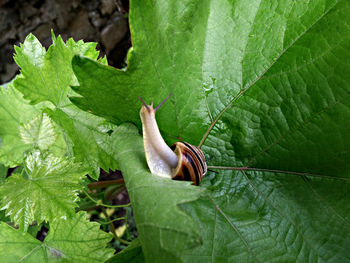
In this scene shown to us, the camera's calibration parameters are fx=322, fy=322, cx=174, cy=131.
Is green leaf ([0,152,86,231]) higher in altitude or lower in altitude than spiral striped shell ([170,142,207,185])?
lower

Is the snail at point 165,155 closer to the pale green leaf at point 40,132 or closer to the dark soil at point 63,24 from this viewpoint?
the pale green leaf at point 40,132

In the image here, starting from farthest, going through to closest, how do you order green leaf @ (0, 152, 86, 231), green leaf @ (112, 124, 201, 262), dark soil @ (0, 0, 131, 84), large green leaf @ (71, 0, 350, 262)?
dark soil @ (0, 0, 131, 84) < green leaf @ (0, 152, 86, 231) < large green leaf @ (71, 0, 350, 262) < green leaf @ (112, 124, 201, 262)

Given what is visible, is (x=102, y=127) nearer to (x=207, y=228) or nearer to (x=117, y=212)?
(x=207, y=228)

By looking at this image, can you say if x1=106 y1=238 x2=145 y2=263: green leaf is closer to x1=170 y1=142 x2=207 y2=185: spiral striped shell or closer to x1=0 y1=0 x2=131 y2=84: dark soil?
x1=170 y1=142 x2=207 y2=185: spiral striped shell

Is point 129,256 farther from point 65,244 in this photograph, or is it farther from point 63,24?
point 63,24

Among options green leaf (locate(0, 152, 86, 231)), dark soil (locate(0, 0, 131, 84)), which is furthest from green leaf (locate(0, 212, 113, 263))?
dark soil (locate(0, 0, 131, 84))

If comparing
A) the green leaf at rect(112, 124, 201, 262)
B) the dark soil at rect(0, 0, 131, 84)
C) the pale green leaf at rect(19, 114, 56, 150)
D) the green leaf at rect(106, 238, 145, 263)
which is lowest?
the green leaf at rect(106, 238, 145, 263)

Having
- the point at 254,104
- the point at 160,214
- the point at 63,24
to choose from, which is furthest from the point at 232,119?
the point at 63,24
